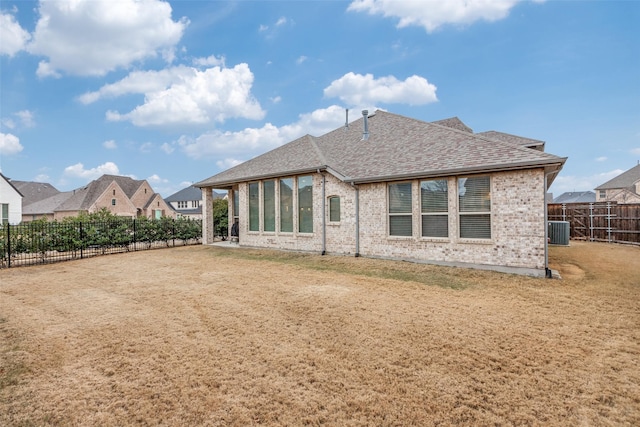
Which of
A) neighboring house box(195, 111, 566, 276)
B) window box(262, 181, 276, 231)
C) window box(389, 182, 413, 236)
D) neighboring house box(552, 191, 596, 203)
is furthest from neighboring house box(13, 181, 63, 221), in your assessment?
neighboring house box(552, 191, 596, 203)

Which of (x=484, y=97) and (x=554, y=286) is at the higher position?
(x=484, y=97)

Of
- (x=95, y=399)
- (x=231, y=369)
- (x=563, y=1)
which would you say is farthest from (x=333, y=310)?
(x=563, y=1)

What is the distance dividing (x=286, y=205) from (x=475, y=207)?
7660 mm

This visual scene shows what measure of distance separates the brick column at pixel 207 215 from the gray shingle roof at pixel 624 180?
52.4 metres

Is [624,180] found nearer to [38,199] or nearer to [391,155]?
[391,155]

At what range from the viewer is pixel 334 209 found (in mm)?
11789

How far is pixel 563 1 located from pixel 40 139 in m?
36.4

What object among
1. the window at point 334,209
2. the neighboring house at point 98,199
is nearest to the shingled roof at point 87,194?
the neighboring house at point 98,199

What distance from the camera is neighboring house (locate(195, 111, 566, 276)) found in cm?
800

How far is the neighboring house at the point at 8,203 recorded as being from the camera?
28.2m

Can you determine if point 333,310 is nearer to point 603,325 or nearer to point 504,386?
point 504,386

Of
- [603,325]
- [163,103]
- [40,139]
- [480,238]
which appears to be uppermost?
[163,103]

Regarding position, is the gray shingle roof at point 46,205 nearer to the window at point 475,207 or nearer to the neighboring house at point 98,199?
the neighboring house at point 98,199

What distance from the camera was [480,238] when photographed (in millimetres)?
8609
